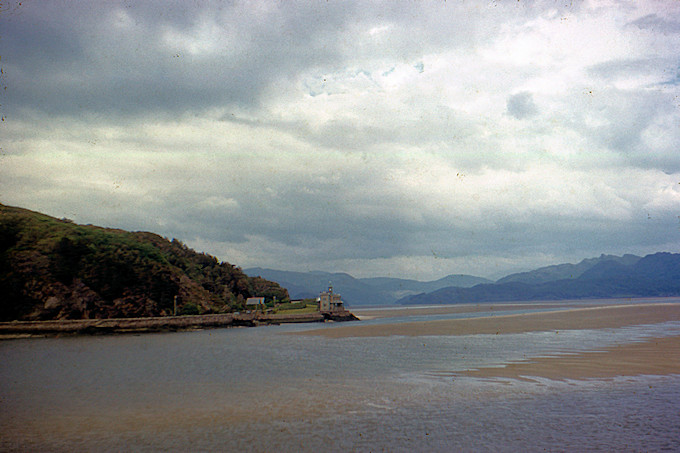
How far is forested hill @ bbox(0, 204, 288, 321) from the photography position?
90.3m

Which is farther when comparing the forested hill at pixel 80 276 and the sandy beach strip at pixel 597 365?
the forested hill at pixel 80 276

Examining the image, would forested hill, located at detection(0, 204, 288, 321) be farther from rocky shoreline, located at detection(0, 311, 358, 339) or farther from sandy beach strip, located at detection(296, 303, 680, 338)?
sandy beach strip, located at detection(296, 303, 680, 338)

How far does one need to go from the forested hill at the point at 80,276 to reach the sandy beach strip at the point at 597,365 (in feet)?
300

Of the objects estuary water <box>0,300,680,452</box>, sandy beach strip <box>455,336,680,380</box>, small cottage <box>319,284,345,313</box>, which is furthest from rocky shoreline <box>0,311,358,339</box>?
sandy beach strip <box>455,336,680,380</box>

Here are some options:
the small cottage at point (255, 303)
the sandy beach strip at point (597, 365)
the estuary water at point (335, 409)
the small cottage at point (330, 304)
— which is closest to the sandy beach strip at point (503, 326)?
the sandy beach strip at point (597, 365)

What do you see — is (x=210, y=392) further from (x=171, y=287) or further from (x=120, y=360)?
(x=171, y=287)

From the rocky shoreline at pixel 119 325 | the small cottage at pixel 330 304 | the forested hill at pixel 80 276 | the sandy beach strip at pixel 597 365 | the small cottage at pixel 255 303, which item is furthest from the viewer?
the small cottage at pixel 255 303

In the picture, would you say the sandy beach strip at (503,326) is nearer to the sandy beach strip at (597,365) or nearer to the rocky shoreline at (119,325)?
the sandy beach strip at (597,365)

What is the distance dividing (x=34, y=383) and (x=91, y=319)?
6932 cm

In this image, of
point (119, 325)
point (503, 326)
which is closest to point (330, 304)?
point (119, 325)

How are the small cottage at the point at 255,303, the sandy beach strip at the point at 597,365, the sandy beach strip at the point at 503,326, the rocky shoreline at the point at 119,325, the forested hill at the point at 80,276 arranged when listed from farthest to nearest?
the small cottage at the point at 255,303 < the forested hill at the point at 80,276 < the rocky shoreline at the point at 119,325 < the sandy beach strip at the point at 503,326 < the sandy beach strip at the point at 597,365

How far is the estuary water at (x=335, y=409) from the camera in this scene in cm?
1410

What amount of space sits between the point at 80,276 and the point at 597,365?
101729mm

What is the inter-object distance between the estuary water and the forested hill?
2650 inches
